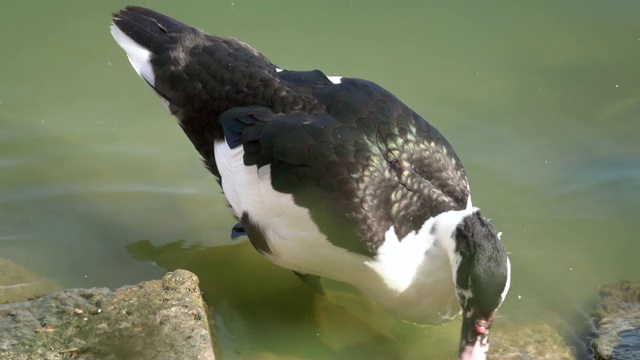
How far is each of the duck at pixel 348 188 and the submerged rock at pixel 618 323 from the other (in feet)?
1.86

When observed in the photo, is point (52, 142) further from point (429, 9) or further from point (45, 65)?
point (429, 9)

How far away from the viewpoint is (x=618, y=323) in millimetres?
4367

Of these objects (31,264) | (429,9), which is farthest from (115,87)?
(429,9)

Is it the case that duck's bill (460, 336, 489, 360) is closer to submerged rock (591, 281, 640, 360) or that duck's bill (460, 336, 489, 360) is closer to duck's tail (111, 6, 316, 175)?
submerged rock (591, 281, 640, 360)

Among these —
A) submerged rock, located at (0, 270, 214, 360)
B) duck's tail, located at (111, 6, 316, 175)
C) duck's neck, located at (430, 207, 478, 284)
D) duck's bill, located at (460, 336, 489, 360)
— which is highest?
duck's tail, located at (111, 6, 316, 175)

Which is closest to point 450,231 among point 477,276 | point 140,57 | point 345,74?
point 477,276

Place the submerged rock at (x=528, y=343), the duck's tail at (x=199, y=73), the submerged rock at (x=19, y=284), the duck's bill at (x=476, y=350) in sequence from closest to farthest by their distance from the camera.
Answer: the duck's bill at (x=476, y=350) < the submerged rock at (x=528, y=343) < the submerged rock at (x=19, y=284) < the duck's tail at (x=199, y=73)

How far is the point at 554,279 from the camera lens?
15.9ft

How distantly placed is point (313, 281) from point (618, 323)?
4.76 ft

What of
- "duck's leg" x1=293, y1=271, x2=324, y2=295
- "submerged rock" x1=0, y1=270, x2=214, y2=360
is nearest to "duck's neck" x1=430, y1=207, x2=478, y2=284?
"duck's leg" x1=293, y1=271, x2=324, y2=295

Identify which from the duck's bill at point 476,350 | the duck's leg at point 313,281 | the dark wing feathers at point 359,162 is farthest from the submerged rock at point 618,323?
the duck's leg at point 313,281

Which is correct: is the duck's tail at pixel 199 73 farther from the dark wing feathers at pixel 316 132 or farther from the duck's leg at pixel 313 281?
the duck's leg at pixel 313 281

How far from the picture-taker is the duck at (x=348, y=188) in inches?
157

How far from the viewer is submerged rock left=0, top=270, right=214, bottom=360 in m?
3.63
